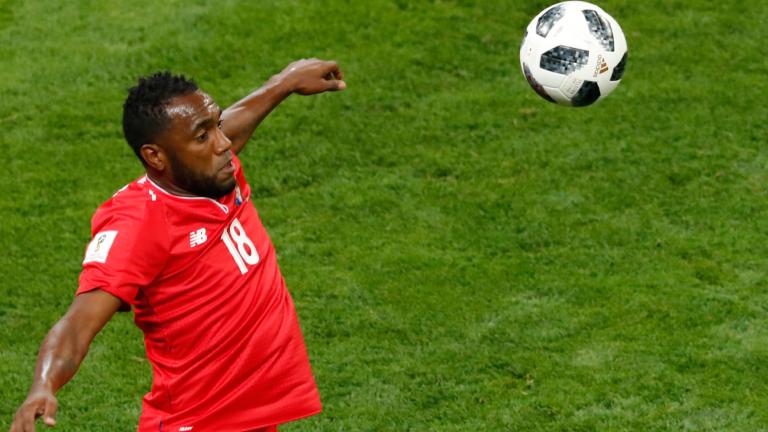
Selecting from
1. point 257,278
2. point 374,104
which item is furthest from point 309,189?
point 257,278

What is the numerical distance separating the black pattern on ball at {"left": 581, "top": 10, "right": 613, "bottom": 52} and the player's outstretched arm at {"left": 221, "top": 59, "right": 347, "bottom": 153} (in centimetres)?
142

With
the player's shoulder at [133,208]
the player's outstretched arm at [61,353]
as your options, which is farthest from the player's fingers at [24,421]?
the player's shoulder at [133,208]

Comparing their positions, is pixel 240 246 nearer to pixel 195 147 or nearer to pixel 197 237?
pixel 197 237

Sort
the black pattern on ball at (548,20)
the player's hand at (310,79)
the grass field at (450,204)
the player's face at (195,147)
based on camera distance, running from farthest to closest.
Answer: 1. the grass field at (450,204)
2. the black pattern on ball at (548,20)
3. the player's hand at (310,79)
4. the player's face at (195,147)

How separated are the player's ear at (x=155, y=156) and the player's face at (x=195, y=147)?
0.09 ft

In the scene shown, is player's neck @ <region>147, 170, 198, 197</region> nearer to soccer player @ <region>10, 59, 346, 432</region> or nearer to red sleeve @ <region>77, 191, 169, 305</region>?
soccer player @ <region>10, 59, 346, 432</region>

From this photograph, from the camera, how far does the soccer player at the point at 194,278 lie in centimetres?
526

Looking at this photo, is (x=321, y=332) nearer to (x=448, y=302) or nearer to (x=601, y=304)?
(x=448, y=302)

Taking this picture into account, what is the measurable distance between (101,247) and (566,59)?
2.93 meters

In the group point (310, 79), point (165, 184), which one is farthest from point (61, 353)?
point (310, 79)

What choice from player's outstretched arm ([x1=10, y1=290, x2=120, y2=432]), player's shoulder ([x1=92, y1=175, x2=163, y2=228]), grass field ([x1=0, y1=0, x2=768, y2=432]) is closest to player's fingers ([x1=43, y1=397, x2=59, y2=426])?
player's outstretched arm ([x1=10, y1=290, x2=120, y2=432])

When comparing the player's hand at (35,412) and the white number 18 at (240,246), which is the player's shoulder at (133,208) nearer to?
the white number 18 at (240,246)

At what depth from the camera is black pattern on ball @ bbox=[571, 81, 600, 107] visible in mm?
7070

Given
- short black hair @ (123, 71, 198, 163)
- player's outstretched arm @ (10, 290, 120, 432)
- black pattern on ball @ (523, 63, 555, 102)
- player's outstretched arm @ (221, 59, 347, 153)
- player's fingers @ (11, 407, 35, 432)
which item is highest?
short black hair @ (123, 71, 198, 163)
